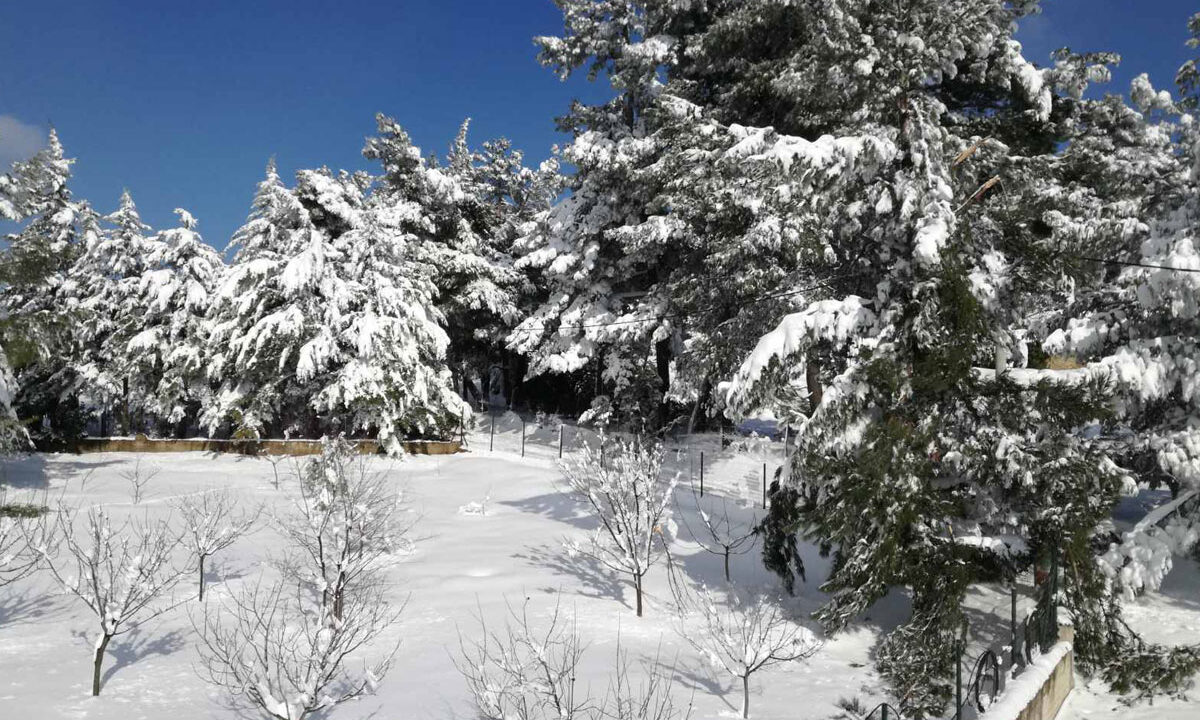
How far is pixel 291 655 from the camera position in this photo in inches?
337

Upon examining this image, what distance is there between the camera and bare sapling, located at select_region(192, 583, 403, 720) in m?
6.50

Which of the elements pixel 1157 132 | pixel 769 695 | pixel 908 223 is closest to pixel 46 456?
pixel 769 695

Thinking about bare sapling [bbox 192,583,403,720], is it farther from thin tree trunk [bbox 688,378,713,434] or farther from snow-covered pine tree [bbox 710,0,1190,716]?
thin tree trunk [bbox 688,378,713,434]

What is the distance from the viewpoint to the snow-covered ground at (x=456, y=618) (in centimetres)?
808

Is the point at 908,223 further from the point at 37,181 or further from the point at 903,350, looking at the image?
the point at 37,181

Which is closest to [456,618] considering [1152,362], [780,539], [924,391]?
[780,539]

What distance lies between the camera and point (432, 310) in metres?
25.8

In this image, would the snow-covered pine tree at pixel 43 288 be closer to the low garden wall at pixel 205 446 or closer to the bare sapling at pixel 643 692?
the low garden wall at pixel 205 446

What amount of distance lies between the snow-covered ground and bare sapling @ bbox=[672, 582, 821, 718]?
0.27m

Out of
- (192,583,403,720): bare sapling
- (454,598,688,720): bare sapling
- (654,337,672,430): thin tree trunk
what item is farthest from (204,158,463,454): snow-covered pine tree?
(454,598,688,720): bare sapling

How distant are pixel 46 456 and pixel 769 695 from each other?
23.4 meters

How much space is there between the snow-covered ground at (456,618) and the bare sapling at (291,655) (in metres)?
0.27

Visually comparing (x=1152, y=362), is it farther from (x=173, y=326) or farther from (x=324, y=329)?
(x=173, y=326)

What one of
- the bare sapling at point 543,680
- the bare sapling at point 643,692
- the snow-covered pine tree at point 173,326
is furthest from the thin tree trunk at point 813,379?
the snow-covered pine tree at point 173,326
